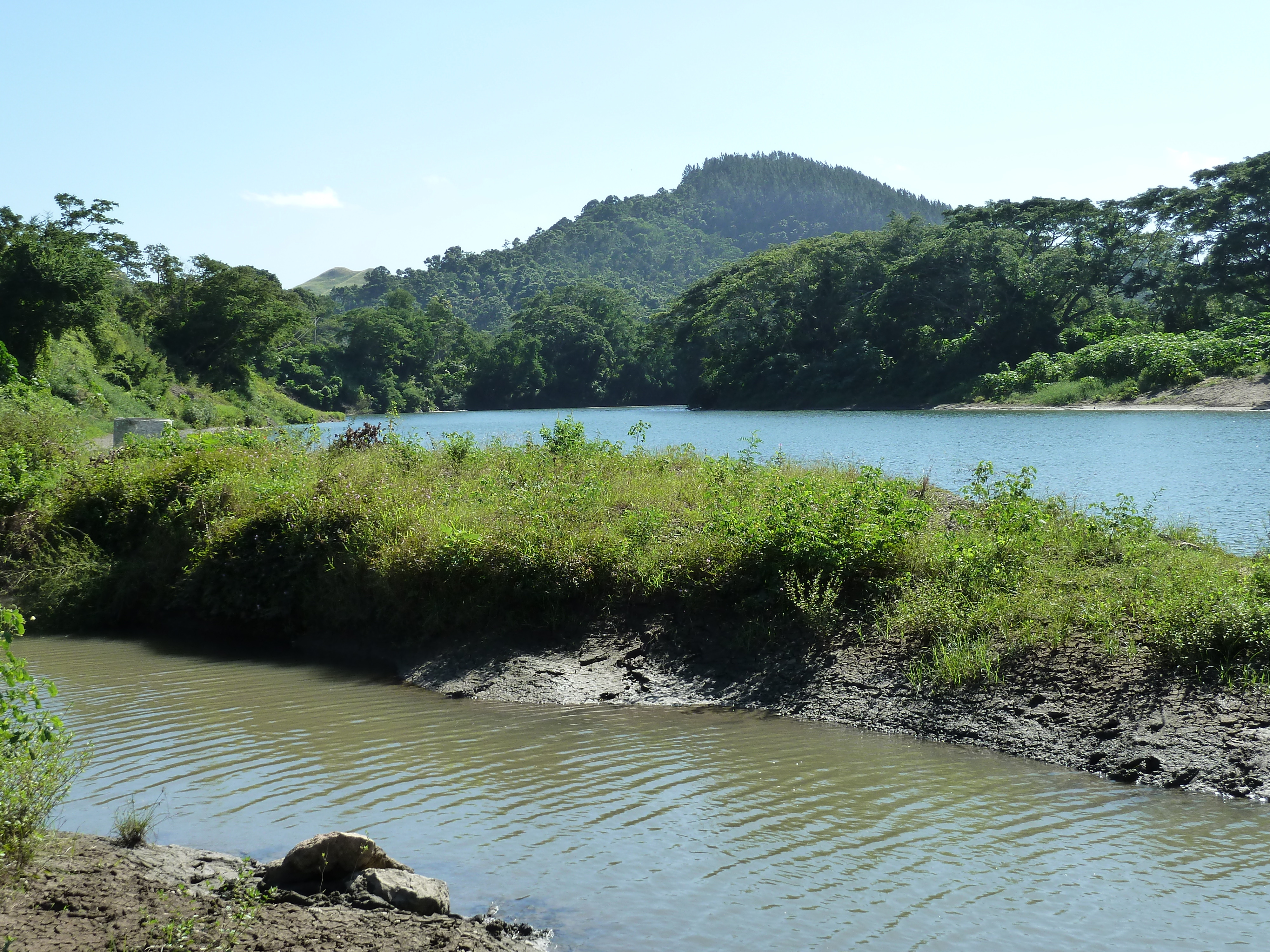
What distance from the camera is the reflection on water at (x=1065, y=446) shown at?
59.3ft

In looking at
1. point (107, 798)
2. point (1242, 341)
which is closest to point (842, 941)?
point (107, 798)

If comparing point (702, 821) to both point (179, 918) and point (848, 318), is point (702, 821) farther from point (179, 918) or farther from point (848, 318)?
point (848, 318)

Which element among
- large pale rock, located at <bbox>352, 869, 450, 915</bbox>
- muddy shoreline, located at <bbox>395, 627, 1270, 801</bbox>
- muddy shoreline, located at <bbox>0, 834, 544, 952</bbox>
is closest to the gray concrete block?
muddy shoreline, located at <bbox>395, 627, 1270, 801</bbox>

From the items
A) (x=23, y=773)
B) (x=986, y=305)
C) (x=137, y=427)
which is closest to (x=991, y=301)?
(x=986, y=305)

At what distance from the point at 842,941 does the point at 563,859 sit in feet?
5.95

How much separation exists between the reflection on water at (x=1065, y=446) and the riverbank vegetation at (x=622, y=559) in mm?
2786

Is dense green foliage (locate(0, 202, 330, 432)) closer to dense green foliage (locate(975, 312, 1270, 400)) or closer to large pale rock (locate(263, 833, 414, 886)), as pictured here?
large pale rock (locate(263, 833, 414, 886))

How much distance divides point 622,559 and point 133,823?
583 cm

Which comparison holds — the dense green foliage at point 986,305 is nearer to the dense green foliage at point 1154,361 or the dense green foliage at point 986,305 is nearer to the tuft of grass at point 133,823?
the dense green foliage at point 1154,361

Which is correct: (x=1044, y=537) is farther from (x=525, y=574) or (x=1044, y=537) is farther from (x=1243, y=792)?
(x=525, y=574)

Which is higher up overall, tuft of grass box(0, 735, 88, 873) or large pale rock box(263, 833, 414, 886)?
tuft of grass box(0, 735, 88, 873)

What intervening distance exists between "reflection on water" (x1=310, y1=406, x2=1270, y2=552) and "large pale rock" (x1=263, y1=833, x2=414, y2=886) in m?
9.78

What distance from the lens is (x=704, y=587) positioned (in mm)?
10578

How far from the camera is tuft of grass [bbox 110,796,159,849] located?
19.6 feet
